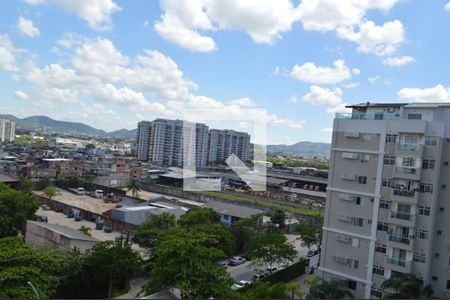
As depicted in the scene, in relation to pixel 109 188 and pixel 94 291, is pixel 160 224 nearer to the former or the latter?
pixel 94 291

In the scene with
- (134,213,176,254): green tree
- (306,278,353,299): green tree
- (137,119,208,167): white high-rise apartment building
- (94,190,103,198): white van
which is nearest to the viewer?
(306,278,353,299): green tree

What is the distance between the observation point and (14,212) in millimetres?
7590

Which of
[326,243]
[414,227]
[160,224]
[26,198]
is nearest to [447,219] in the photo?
[414,227]

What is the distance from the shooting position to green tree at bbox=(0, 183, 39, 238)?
7.43 m

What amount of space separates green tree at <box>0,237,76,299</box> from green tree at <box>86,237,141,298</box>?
36 cm

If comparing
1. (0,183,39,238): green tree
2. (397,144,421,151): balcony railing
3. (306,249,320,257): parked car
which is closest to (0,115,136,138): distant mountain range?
(0,183,39,238): green tree

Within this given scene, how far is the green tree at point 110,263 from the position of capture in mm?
5379

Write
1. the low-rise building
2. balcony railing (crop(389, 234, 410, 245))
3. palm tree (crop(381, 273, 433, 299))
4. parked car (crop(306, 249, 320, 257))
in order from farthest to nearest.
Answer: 1. parked car (crop(306, 249, 320, 257))
2. the low-rise building
3. balcony railing (crop(389, 234, 410, 245))
4. palm tree (crop(381, 273, 433, 299))

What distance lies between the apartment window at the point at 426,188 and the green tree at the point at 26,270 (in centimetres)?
464

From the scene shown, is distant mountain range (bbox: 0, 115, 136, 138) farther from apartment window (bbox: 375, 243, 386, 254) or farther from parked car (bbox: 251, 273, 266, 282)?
apartment window (bbox: 375, 243, 386, 254)

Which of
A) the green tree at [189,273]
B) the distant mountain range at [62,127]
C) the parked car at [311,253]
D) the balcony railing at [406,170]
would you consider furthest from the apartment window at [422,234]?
the distant mountain range at [62,127]

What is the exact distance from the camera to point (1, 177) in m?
12.8

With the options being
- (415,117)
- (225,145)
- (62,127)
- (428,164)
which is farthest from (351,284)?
(62,127)

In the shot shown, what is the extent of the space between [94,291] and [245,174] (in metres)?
9.57
